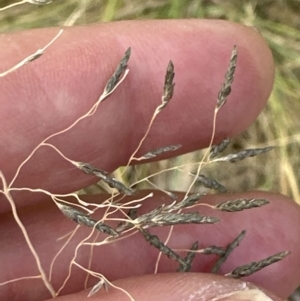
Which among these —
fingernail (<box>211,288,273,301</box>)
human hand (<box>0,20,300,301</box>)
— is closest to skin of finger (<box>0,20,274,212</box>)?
human hand (<box>0,20,300,301</box>)

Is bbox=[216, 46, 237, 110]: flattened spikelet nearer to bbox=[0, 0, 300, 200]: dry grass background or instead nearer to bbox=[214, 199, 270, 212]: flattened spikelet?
bbox=[214, 199, 270, 212]: flattened spikelet

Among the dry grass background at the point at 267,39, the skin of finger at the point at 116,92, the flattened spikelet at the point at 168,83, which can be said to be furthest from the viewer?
the dry grass background at the point at 267,39

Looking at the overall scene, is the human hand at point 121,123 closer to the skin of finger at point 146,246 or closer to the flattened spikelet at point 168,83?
the skin of finger at point 146,246

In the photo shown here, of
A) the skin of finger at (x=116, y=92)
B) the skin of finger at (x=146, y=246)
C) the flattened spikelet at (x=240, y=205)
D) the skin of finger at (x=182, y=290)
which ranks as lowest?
the skin of finger at (x=146, y=246)

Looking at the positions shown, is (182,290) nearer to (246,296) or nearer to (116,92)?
(246,296)

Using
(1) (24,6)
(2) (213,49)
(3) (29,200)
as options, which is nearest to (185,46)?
(2) (213,49)

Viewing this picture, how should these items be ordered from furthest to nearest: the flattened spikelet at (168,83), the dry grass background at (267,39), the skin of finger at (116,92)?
the dry grass background at (267,39)
the skin of finger at (116,92)
the flattened spikelet at (168,83)

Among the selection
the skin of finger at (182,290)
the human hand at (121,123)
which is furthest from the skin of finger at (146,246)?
the skin of finger at (182,290)
